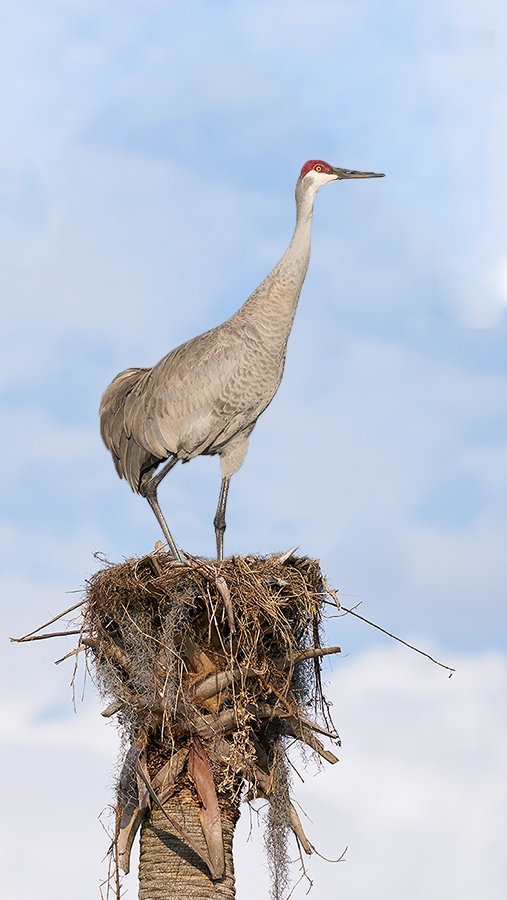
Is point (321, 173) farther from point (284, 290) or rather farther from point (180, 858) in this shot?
point (180, 858)

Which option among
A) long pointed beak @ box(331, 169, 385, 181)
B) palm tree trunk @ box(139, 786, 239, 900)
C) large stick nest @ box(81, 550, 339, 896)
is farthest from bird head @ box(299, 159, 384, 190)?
palm tree trunk @ box(139, 786, 239, 900)

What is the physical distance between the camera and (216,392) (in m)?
11.1

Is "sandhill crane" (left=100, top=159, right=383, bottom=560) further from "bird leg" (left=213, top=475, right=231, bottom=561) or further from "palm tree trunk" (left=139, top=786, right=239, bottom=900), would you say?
"palm tree trunk" (left=139, top=786, right=239, bottom=900)

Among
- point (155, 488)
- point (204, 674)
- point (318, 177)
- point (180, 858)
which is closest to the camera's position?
point (180, 858)

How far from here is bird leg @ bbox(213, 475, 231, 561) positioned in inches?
448

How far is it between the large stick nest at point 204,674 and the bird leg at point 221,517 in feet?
6.02

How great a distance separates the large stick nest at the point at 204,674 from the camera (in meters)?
8.97

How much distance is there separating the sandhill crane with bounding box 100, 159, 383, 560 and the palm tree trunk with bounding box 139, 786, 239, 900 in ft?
8.15

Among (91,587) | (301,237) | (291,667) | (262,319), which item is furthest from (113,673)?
(301,237)

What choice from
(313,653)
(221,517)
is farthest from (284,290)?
(313,653)

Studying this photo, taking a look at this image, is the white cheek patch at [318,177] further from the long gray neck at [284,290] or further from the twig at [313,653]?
the twig at [313,653]

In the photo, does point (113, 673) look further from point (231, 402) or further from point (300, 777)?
point (231, 402)

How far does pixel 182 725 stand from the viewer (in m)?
8.98

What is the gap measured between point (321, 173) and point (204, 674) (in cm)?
520
